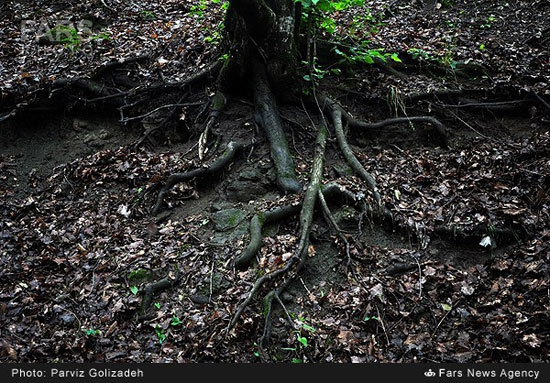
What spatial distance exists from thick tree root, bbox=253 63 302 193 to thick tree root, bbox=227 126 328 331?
A: 329 mm

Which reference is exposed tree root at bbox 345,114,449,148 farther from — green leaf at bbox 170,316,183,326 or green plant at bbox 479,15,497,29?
green leaf at bbox 170,316,183,326

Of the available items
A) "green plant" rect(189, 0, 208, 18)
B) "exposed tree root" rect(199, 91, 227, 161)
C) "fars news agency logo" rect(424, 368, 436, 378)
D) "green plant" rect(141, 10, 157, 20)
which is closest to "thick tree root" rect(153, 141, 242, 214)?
"exposed tree root" rect(199, 91, 227, 161)

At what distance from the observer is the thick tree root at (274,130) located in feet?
21.7

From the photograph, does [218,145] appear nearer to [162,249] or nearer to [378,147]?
[162,249]

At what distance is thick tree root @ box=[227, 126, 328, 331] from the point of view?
503cm

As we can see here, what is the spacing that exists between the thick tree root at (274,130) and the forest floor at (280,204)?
0.22m

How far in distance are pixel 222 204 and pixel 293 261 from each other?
176 centimetres

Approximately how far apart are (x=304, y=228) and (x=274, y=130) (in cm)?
218

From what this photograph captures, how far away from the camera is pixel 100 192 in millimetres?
7312

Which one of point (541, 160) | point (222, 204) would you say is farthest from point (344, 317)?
point (541, 160)

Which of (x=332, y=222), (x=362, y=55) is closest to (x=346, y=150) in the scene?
(x=332, y=222)

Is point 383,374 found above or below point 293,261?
below

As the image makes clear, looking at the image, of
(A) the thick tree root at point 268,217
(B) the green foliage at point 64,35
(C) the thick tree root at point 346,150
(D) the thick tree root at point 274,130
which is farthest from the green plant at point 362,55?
(B) the green foliage at point 64,35

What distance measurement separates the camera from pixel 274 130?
7.25m
